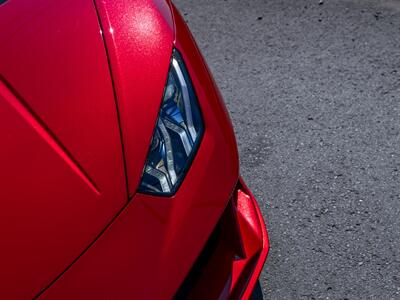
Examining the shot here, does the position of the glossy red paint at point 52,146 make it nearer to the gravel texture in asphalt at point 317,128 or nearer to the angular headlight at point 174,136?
the angular headlight at point 174,136

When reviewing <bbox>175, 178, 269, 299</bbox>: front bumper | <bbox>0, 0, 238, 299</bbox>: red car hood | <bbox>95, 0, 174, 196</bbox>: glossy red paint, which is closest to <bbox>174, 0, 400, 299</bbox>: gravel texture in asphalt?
<bbox>175, 178, 269, 299</bbox>: front bumper

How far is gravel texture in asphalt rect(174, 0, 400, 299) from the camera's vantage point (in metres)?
2.79

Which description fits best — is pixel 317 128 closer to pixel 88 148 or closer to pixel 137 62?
pixel 137 62

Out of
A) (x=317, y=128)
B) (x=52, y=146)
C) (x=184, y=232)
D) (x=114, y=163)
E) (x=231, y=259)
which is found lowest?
(x=317, y=128)

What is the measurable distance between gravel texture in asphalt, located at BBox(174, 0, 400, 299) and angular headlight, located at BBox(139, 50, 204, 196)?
2.70 ft

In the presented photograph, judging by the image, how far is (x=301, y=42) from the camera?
400cm

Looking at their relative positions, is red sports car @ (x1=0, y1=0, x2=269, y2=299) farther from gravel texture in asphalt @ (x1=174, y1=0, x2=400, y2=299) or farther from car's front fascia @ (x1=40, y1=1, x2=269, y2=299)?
gravel texture in asphalt @ (x1=174, y1=0, x2=400, y2=299)

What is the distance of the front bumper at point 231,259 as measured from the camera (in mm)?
2242

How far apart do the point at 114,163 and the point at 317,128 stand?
157 centimetres

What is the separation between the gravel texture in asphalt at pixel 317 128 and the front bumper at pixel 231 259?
1.33 feet

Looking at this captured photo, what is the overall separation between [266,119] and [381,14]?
1.04m

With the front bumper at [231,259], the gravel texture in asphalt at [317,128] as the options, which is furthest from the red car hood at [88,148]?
the gravel texture in asphalt at [317,128]

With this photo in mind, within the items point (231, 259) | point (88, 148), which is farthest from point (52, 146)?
point (231, 259)

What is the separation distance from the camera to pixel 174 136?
216 centimetres
